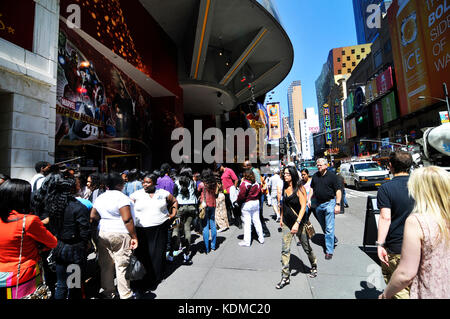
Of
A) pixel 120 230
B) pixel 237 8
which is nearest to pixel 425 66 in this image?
pixel 237 8

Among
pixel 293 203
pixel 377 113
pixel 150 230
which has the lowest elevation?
pixel 150 230

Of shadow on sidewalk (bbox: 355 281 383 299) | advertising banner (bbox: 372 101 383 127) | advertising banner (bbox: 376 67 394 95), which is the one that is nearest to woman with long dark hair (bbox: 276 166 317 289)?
shadow on sidewalk (bbox: 355 281 383 299)

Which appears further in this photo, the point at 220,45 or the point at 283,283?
the point at 220,45

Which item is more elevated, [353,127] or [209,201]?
[353,127]

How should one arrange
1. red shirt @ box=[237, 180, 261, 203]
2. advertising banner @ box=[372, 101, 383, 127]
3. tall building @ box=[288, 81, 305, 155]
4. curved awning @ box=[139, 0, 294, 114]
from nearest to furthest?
1. red shirt @ box=[237, 180, 261, 203]
2. curved awning @ box=[139, 0, 294, 114]
3. advertising banner @ box=[372, 101, 383, 127]
4. tall building @ box=[288, 81, 305, 155]

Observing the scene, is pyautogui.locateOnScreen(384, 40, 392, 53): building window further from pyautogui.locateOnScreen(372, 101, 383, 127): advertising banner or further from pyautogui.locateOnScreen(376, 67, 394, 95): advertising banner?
pyautogui.locateOnScreen(372, 101, 383, 127): advertising banner

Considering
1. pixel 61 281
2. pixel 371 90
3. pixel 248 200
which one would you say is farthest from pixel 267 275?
pixel 371 90

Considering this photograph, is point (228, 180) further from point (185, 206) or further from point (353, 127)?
point (353, 127)

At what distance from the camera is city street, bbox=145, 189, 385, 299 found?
3186 mm

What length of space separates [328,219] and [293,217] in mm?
1479

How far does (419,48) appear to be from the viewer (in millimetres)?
31984

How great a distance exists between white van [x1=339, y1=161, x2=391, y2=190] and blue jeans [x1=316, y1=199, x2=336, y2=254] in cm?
1281

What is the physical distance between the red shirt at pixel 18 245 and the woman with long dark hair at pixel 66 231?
0.62 meters
